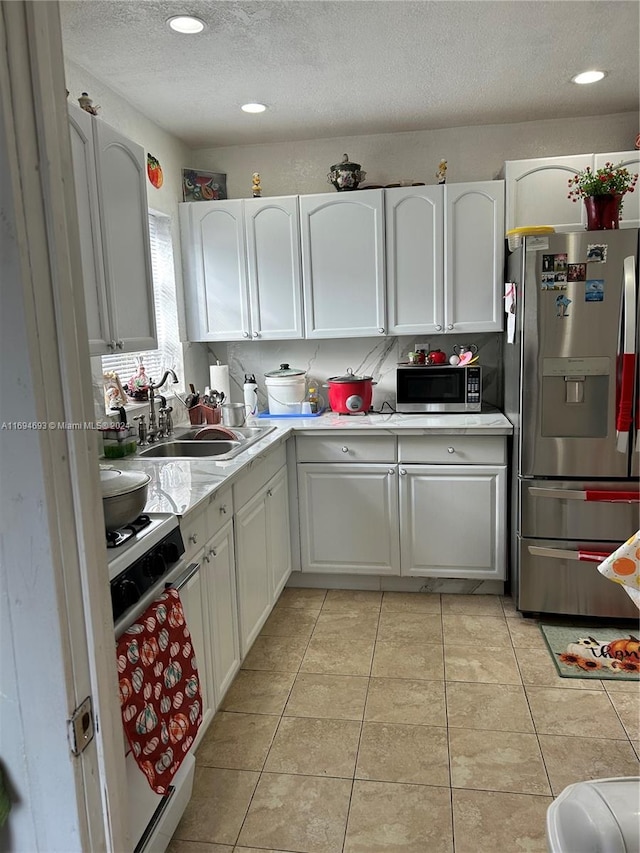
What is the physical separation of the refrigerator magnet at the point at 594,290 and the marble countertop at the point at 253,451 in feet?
2.36

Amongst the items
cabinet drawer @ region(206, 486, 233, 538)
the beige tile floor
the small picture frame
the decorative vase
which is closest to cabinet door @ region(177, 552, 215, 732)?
cabinet drawer @ region(206, 486, 233, 538)

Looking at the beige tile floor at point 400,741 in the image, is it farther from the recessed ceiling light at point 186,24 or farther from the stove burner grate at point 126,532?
the recessed ceiling light at point 186,24

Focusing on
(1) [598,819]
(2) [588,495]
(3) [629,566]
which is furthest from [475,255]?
(1) [598,819]

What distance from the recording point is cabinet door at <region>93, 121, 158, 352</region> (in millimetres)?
2105

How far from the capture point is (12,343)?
2.09ft

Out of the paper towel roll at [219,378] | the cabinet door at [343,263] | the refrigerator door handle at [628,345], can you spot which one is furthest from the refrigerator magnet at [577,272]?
Answer: the paper towel roll at [219,378]

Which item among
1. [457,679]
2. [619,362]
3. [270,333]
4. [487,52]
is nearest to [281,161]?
[270,333]

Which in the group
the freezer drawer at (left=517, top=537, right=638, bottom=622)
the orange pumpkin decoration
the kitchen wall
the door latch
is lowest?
the orange pumpkin decoration

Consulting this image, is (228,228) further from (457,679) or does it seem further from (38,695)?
(38,695)

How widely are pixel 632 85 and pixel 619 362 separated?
1430mm

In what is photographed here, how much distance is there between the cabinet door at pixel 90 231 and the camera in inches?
75.7

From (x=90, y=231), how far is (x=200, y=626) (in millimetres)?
1341

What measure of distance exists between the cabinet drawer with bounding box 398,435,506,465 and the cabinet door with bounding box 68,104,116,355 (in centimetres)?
A: 169

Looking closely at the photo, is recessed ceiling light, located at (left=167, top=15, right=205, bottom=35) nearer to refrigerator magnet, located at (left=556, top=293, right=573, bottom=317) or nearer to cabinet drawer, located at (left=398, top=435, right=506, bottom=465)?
refrigerator magnet, located at (left=556, top=293, right=573, bottom=317)
